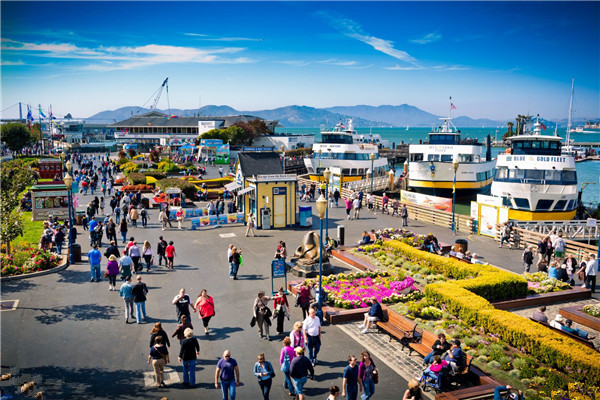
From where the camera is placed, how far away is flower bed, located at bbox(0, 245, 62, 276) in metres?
17.1

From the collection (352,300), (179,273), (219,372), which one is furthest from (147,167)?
(219,372)

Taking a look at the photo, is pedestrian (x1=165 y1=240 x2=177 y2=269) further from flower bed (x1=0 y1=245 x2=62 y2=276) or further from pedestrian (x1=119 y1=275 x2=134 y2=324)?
pedestrian (x1=119 y1=275 x2=134 y2=324)

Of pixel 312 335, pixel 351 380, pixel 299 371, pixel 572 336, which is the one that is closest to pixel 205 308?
pixel 312 335

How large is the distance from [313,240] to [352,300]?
407cm

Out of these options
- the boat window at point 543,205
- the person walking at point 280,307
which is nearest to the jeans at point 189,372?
the person walking at point 280,307

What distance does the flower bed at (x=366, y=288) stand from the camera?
575 inches

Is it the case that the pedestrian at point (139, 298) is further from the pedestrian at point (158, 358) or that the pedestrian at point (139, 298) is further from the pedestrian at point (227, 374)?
the pedestrian at point (227, 374)

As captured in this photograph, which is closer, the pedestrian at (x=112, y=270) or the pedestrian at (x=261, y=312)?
the pedestrian at (x=261, y=312)

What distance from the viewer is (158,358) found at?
386 inches

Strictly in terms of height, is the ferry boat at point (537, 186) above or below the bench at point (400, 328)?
above

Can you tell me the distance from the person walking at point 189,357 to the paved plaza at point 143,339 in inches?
9.1

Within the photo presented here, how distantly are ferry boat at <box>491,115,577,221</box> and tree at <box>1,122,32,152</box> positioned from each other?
7847 cm

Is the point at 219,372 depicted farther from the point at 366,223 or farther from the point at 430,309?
the point at 366,223

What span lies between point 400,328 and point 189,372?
5.57 metres
